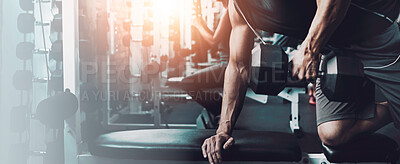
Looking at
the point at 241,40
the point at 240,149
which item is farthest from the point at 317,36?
the point at 240,149

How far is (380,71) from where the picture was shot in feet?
3.18

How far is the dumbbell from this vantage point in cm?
84

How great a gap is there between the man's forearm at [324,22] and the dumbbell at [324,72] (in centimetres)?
6

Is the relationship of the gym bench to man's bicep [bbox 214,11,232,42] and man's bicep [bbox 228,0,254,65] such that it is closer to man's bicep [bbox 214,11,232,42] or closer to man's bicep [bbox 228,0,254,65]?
man's bicep [bbox 228,0,254,65]

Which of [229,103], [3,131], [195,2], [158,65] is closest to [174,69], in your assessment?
[158,65]

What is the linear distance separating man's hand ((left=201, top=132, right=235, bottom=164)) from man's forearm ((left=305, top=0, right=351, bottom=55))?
1.24 ft

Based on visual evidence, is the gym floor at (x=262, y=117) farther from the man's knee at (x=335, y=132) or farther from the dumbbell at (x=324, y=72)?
the dumbbell at (x=324, y=72)

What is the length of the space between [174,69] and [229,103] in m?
0.82

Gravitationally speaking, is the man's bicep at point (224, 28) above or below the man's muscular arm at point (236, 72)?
above

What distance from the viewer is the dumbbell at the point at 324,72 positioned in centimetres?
84

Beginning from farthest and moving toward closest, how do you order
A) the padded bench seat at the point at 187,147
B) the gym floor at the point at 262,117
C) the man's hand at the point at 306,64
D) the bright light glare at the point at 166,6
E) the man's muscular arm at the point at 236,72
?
the gym floor at the point at 262,117 → the bright light glare at the point at 166,6 → the man's muscular arm at the point at 236,72 → the padded bench seat at the point at 187,147 → the man's hand at the point at 306,64

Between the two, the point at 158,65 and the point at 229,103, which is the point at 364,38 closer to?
the point at 229,103

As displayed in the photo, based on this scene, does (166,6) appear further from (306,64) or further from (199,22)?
(306,64)

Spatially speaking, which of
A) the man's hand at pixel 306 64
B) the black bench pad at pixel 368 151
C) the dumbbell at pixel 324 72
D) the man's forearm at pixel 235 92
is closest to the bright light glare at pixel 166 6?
the man's forearm at pixel 235 92
